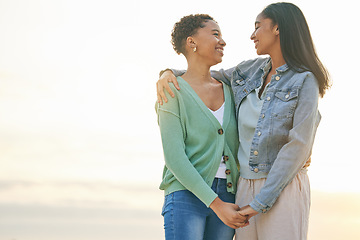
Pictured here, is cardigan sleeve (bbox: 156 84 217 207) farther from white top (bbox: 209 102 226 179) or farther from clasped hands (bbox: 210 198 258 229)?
white top (bbox: 209 102 226 179)

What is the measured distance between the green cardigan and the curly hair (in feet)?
1.37

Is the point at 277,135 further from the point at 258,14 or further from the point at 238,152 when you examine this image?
the point at 258,14

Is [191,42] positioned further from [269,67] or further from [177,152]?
[177,152]

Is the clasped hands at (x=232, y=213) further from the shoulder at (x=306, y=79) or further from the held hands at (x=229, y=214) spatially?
the shoulder at (x=306, y=79)

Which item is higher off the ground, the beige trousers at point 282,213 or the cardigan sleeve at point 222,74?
the cardigan sleeve at point 222,74

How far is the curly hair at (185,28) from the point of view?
3752 millimetres

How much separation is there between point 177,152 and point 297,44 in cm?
107

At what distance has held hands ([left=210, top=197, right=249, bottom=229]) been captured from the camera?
3.19 metres

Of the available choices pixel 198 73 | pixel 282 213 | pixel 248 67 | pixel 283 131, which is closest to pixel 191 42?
pixel 198 73

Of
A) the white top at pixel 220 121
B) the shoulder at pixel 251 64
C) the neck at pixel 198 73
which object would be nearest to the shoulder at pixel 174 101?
the neck at pixel 198 73

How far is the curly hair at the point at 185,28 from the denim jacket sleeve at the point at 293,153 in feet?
3.30

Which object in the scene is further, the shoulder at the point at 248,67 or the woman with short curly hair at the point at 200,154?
the shoulder at the point at 248,67

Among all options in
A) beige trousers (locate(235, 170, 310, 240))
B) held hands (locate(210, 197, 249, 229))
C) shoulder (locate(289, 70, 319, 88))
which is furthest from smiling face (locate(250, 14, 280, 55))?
held hands (locate(210, 197, 249, 229))

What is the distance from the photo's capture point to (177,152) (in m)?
3.37
